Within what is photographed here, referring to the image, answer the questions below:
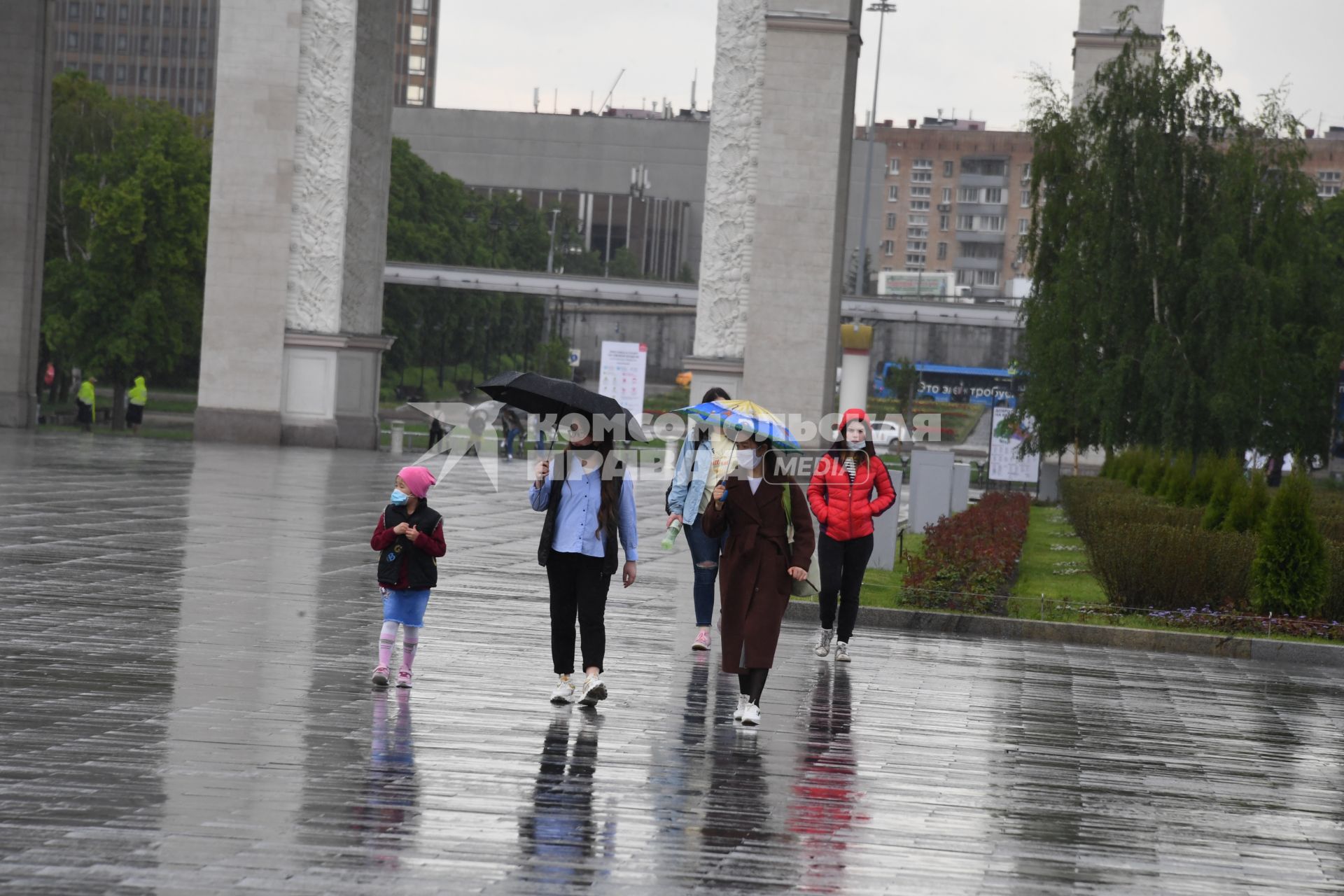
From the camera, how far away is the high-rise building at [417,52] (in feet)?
458

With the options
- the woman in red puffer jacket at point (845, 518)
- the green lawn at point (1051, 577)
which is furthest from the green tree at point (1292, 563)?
the woman in red puffer jacket at point (845, 518)

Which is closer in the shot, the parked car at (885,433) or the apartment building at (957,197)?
the parked car at (885,433)

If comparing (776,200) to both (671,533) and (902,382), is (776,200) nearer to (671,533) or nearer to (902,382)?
(671,533)

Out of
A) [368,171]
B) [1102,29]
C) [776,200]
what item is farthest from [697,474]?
[368,171]

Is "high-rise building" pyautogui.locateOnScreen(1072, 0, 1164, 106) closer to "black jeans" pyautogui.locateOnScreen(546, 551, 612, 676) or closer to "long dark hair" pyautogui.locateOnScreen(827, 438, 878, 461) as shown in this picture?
"long dark hair" pyautogui.locateOnScreen(827, 438, 878, 461)

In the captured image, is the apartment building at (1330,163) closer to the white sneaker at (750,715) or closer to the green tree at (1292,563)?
the green tree at (1292,563)

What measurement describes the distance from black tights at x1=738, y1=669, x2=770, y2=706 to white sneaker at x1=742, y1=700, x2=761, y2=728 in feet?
0.22

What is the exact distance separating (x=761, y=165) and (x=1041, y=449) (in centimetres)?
854

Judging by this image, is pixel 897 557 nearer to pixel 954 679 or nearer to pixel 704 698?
pixel 954 679

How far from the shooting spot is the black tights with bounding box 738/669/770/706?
8969 millimetres

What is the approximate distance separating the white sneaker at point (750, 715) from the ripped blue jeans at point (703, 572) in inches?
110

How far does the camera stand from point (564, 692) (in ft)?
30.0

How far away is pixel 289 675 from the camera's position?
31.0 ft

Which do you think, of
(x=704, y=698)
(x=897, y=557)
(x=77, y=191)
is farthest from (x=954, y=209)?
(x=704, y=698)
